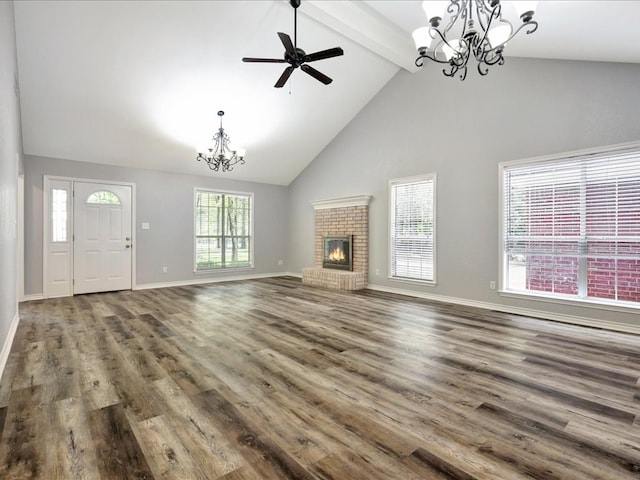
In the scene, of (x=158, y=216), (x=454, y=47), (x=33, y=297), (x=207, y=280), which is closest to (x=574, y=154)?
(x=454, y=47)

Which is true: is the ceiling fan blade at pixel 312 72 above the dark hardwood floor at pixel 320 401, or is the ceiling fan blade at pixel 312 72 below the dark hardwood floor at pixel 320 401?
above

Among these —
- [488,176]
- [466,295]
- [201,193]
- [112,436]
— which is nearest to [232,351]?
[112,436]

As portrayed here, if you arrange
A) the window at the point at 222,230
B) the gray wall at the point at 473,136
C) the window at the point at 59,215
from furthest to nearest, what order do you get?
the window at the point at 222,230, the window at the point at 59,215, the gray wall at the point at 473,136

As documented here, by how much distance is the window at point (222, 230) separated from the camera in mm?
7582

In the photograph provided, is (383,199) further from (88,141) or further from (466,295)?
(88,141)

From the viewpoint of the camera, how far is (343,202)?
713 centimetres

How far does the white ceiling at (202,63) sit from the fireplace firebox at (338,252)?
8.08ft

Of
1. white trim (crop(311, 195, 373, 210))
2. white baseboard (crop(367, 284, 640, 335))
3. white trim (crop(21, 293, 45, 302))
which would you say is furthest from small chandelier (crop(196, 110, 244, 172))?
white baseboard (crop(367, 284, 640, 335))

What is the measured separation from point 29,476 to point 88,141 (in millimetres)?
5773

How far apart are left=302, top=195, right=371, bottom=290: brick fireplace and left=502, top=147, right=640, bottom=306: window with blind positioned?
2628mm

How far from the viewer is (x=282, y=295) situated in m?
5.91

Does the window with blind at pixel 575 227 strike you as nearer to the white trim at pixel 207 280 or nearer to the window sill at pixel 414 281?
the window sill at pixel 414 281

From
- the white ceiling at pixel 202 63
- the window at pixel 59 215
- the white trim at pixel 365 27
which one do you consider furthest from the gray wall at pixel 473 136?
the window at pixel 59 215

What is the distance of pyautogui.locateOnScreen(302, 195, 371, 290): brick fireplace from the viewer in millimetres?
6609
